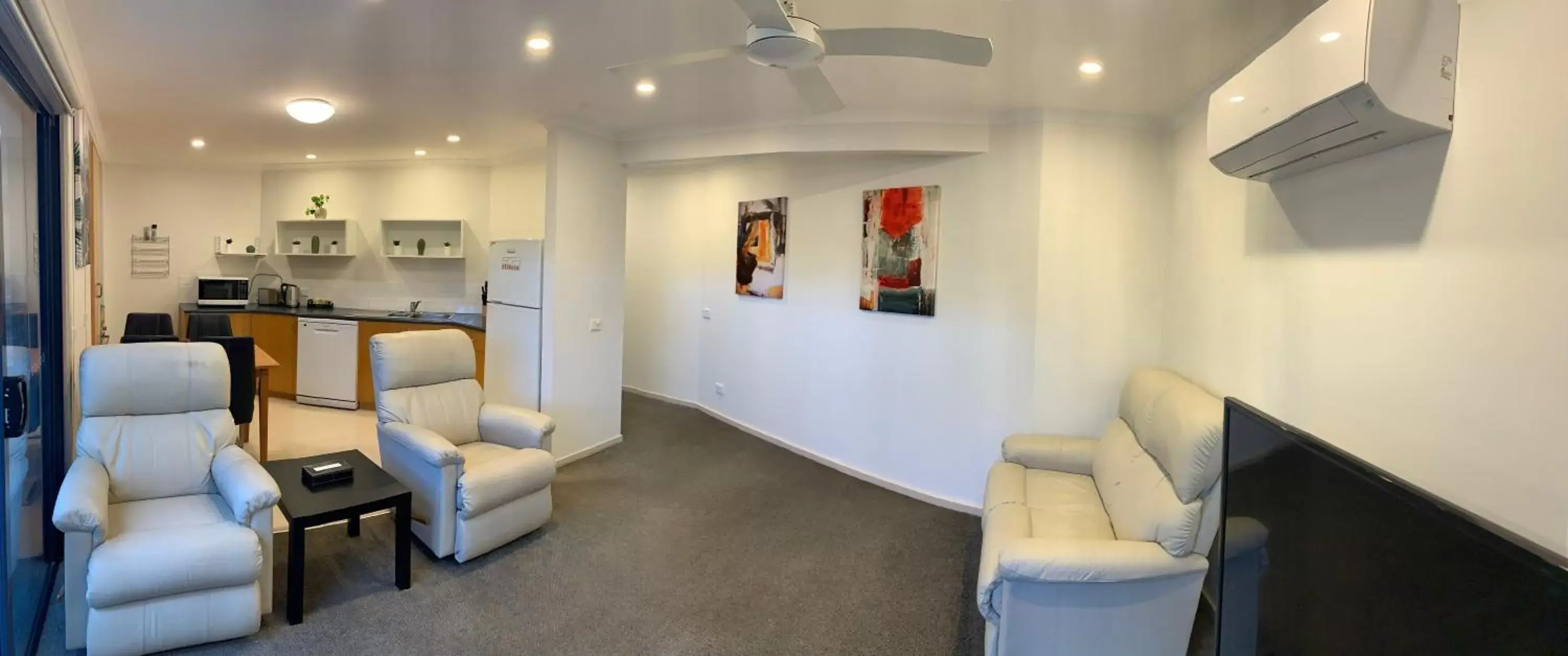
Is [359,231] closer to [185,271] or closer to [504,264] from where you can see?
[185,271]

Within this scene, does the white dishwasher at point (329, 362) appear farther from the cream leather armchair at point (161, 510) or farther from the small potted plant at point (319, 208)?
the cream leather armchair at point (161, 510)

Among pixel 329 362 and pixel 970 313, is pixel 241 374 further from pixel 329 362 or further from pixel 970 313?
pixel 970 313

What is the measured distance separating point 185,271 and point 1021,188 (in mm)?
7963

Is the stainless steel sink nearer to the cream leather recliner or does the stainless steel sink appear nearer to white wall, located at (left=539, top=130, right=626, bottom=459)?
white wall, located at (left=539, top=130, right=626, bottom=459)

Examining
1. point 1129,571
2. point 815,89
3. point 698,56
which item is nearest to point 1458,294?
point 1129,571

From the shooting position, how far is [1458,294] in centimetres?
151

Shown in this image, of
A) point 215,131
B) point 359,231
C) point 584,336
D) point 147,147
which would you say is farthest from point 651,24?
point 147,147

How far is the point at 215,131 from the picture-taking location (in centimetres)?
499

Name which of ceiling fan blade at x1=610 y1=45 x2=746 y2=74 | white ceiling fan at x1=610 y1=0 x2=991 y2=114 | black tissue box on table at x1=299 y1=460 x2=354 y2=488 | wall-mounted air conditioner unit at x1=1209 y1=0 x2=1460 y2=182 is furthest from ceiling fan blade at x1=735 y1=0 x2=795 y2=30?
black tissue box on table at x1=299 y1=460 x2=354 y2=488

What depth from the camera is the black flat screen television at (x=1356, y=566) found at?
0.90 m

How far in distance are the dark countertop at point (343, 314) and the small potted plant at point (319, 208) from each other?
35.5 inches

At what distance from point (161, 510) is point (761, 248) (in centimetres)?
397

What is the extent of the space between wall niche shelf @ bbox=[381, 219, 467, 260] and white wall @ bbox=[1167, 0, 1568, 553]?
6.24 meters

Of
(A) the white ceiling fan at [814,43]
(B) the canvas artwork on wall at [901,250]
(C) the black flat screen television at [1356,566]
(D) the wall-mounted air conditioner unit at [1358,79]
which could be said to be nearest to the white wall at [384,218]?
(B) the canvas artwork on wall at [901,250]
